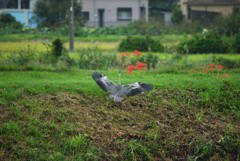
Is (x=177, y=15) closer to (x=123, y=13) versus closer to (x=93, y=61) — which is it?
(x=123, y=13)

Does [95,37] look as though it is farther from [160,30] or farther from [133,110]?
[133,110]

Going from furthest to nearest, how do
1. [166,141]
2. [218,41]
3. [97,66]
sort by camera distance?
[218,41], [97,66], [166,141]

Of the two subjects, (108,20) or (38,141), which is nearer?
(38,141)

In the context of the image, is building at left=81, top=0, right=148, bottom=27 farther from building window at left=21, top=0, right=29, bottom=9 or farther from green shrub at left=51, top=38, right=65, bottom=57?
green shrub at left=51, top=38, right=65, bottom=57

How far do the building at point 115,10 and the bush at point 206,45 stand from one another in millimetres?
20178

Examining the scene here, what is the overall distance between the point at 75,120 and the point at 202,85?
3.79 metres

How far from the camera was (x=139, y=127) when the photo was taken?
653 cm

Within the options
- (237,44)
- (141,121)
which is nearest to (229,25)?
(237,44)

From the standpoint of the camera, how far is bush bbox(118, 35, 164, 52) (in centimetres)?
1677

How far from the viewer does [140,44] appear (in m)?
17.0

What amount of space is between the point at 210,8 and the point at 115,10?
14.5 m

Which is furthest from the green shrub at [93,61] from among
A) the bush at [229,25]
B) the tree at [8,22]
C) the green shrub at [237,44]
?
the bush at [229,25]

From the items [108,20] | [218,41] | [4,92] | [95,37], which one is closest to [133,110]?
[4,92]

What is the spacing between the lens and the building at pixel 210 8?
21.9 metres
